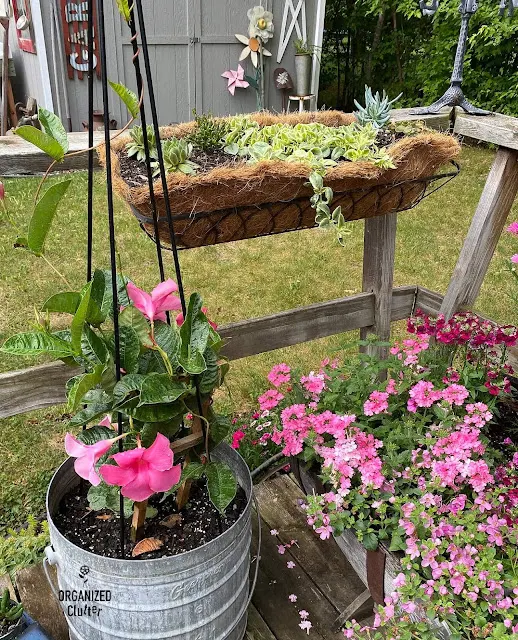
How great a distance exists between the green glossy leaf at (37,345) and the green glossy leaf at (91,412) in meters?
0.12

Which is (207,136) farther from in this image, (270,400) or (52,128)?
(270,400)

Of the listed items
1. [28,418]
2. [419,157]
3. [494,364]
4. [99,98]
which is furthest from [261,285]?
[99,98]

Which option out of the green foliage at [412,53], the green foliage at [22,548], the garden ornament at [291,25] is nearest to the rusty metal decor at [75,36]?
the garden ornament at [291,25]

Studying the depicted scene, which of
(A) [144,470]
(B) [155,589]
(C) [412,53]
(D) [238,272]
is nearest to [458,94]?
(A) [144,470]

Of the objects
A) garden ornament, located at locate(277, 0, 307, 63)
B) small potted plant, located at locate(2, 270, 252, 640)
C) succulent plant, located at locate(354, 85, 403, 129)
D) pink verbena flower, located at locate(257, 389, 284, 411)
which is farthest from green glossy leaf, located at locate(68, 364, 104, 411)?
garden ornament, located at locate(277, 0, 307, 63)

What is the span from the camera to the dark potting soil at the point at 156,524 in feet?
4.14

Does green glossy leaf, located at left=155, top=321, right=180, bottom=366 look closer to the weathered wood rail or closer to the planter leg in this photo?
the weathered wood rail

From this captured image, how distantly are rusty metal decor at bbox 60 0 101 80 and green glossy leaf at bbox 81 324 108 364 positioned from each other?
4.56m

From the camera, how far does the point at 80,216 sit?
175 inches

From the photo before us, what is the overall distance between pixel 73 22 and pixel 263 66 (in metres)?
1.81

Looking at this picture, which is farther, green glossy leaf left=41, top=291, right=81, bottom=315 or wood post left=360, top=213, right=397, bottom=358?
wood post left=360, top=213, right=397, bottom=358

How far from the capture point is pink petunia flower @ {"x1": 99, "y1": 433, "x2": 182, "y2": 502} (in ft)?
3.30

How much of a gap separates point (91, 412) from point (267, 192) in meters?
0.57

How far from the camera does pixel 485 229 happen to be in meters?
1.83
